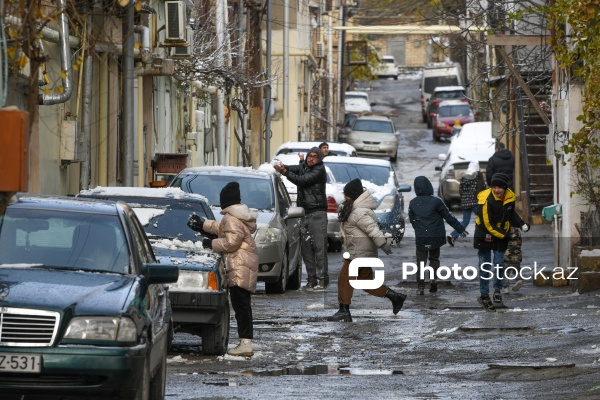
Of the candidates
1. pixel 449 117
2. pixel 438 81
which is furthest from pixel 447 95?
pixel 438 81

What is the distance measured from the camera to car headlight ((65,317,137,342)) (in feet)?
29.4

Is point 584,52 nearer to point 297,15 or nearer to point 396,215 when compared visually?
point 396,215

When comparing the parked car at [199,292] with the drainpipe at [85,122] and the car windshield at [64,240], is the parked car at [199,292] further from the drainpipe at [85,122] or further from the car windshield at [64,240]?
the drainpipe at [85,122]

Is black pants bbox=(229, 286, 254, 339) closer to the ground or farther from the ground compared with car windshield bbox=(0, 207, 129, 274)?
closer to the ground

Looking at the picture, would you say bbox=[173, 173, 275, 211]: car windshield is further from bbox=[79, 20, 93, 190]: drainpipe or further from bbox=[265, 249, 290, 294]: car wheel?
bbox=[79, 20, 93, 190]: drainpipe

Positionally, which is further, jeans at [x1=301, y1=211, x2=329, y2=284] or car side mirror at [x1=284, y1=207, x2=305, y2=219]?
jeans at [x1=301, y1=211, x2=329, y2=284]

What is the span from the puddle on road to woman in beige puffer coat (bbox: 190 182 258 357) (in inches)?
29.7

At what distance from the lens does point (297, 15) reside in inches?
2275

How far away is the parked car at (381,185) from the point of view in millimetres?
28250

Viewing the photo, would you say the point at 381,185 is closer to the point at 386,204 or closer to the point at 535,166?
the point at 386,204

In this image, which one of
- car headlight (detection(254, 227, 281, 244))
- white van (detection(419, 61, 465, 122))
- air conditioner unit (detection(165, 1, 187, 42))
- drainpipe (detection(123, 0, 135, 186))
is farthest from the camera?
white van (detection(419, 61, 465, 122))

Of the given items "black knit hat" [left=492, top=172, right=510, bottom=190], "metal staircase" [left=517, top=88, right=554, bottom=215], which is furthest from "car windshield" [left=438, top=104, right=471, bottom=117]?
"black knit hat" [left=492, top=172, right=510, bottom=190]

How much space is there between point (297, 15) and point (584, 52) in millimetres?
40264

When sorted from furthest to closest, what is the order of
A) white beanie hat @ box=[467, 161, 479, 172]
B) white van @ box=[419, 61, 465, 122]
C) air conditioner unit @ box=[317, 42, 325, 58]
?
1. white van @ box=[419, 61, 465, 122]
2. air conditioner unit @ box=[317, 42, 325, 58]
3. white beanie hat @ box=[467, 161, 479, 172]
